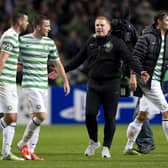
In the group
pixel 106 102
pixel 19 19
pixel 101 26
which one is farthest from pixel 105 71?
pixel 19 19

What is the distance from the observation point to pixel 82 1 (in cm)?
2975

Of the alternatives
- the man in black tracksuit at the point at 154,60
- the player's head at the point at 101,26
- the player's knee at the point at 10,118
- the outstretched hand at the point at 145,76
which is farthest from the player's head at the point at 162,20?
the player's knee at the point at 10,118

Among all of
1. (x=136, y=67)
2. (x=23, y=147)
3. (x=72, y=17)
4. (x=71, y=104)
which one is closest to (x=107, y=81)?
(x=136, y=67)

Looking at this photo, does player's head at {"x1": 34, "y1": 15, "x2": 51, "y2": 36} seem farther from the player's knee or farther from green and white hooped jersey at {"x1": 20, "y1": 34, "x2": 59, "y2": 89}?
the player's knee

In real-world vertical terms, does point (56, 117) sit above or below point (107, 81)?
below

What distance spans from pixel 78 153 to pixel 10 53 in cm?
275

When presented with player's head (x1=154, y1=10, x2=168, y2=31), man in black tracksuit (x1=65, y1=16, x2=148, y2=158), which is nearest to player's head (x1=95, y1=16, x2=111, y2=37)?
man in black tracksuit (x1=65, y1=16, x2=148, y2=158)

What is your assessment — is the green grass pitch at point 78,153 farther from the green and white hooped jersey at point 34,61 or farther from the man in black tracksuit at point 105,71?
the green and white hooped jersey at point 34,61

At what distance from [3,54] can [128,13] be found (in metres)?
3.78

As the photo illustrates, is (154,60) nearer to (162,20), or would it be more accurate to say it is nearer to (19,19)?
(162,20)

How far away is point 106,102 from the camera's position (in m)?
14.5

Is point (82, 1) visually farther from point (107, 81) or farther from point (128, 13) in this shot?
point (107, 81)

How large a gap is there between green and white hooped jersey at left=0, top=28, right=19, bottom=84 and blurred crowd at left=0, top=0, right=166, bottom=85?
43.7ft

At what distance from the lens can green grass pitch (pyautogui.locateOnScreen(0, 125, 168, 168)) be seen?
13.0m
